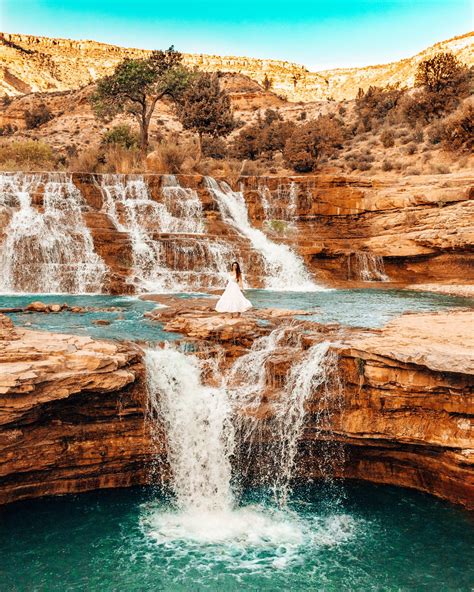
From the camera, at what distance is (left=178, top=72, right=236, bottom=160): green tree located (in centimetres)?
3438

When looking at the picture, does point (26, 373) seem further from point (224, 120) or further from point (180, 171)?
point (224, 120)

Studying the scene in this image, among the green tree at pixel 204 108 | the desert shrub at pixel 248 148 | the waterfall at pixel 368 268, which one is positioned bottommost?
the waterfall at pixel 368 268

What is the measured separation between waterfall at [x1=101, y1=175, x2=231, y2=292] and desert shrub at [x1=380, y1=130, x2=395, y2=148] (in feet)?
53.1

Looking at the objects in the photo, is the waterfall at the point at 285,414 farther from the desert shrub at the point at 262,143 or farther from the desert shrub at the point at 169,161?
the desert shrub at the point at 262,143

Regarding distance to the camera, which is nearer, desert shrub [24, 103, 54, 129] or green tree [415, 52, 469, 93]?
green tree [415, 52, 469, 93]

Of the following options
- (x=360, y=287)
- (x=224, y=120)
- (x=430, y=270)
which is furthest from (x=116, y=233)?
(x=224, y=120)

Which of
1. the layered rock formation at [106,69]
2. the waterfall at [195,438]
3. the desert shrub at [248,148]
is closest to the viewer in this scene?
the waterfall at [195,438]

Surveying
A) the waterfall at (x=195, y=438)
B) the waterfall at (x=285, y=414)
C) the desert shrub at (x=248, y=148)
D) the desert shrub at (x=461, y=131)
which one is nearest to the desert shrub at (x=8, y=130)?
the desert shrub at (x=248, y=148)

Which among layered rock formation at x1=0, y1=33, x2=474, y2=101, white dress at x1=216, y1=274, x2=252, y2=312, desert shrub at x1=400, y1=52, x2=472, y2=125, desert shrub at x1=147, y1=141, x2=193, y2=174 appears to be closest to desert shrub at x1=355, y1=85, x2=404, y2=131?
desert shrub at x1=400, y1=52, x2=472, y2=125

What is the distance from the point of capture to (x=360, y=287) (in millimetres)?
17516

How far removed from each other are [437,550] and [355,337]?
10.3 feet

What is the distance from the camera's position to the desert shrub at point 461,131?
83.0 ft

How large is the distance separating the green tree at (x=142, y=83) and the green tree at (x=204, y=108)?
0.82 m

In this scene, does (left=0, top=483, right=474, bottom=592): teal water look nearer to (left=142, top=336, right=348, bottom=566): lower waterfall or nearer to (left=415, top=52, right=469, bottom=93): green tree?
(left=142, top=336, right=348, bottom=566): lower waterfall
